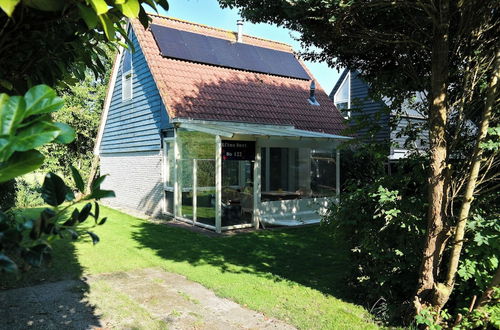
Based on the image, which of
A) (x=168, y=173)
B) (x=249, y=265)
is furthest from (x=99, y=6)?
(x=168, y=173)

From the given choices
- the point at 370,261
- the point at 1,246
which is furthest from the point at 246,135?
the point at 1,246

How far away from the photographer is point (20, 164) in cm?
105

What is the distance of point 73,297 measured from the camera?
572cm

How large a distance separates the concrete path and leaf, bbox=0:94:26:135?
167 inches

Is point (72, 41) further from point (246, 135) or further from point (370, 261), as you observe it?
point (246, 135)

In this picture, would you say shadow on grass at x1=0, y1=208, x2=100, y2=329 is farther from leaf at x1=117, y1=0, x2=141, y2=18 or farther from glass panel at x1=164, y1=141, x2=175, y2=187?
glass panel at x1=164, y1=141, x2=175, y2=187

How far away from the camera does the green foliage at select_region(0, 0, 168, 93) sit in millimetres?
1575

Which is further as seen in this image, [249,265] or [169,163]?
[169,163]

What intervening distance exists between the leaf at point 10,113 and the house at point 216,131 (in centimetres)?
974

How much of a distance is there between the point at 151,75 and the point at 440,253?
12.1 meters

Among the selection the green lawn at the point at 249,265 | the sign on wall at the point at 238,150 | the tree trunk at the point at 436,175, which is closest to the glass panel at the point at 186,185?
the green lawn at the point at 249,265

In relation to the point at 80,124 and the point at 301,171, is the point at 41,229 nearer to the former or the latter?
the point at 301,171

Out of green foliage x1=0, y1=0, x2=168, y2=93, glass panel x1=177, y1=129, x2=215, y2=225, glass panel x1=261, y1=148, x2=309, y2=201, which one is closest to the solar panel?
glass panel x1=177, y1=129, x2=215, y2=225

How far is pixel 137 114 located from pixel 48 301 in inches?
433
